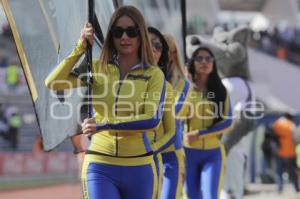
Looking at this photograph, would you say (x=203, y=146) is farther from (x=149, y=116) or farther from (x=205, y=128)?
(x=149, y=116)

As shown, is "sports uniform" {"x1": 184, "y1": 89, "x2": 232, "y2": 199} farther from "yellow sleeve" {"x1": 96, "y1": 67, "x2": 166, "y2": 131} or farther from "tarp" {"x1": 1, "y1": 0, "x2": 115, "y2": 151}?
"yellow sleeve" {"x1": 96, "y1": 67, "x2": 166, "y2": 131}

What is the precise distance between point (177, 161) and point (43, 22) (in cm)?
190

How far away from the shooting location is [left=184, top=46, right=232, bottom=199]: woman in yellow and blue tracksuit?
6711mm

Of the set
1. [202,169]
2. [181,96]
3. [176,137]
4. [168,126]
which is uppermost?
[168,126]

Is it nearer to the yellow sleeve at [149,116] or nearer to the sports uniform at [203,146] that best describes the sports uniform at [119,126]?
the yellow sleeve at [149,116]

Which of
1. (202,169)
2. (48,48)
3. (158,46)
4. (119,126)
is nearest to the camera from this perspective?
(119,126)

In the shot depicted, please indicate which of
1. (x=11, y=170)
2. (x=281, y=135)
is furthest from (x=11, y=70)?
(x=281, y=135)

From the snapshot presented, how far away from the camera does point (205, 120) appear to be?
22.2ft

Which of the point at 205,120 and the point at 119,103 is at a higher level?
the point at 119,103

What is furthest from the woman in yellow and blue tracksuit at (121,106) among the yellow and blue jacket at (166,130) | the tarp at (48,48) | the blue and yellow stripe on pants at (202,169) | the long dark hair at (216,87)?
the long dark hair at (216,87)

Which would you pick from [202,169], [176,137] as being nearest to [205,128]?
[202,169]

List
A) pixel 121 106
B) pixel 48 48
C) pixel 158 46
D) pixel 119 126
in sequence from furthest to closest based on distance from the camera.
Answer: pixel 158 46 → pixel 48 48 → pixel 121 106 → pixel 119 126

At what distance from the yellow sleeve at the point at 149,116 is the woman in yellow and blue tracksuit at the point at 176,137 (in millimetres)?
1498

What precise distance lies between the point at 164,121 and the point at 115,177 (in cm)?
106
